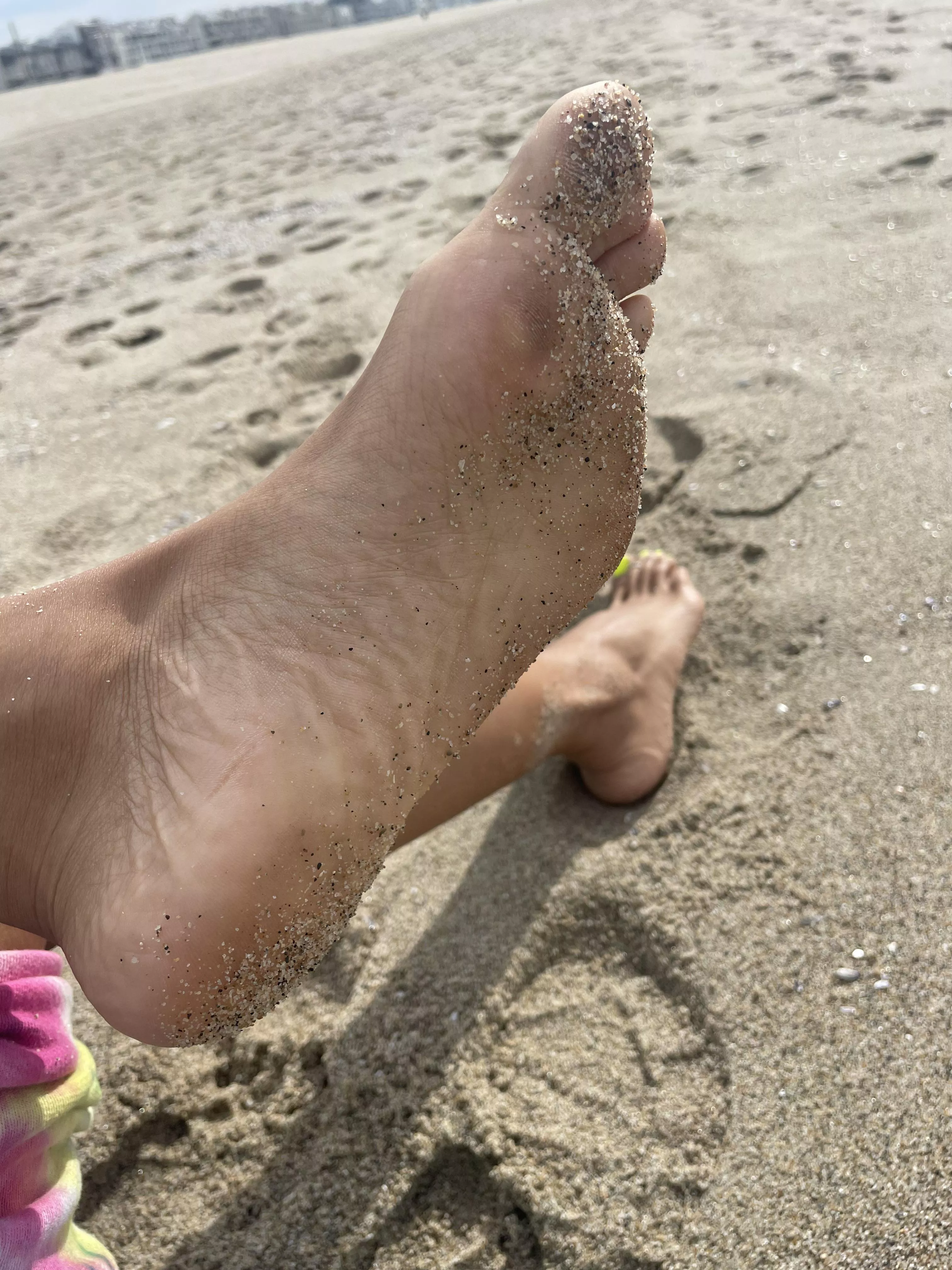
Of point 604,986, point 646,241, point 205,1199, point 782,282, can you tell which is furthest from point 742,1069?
point 782,282

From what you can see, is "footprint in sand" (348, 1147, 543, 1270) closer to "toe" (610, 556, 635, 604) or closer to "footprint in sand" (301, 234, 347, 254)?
"toe" (610, 556, 635, 604)

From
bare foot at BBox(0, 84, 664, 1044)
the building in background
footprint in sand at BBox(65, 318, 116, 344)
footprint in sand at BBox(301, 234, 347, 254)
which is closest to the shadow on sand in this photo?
bare foot at BBox(0, 84, 664, 1044)

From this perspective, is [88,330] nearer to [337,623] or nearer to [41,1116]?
[337,623]

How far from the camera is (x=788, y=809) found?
101cm

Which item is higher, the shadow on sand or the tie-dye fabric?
the tie-dye fabric

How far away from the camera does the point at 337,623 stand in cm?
74

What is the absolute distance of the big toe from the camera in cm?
80

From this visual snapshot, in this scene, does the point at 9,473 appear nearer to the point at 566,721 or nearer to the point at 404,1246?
the point at 566,721

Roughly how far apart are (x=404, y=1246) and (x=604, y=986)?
291 mm

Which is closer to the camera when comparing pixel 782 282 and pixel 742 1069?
pixel 742 1069

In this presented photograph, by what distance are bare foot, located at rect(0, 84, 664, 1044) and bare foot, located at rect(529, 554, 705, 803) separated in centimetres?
27

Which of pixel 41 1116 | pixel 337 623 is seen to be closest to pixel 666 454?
pixel 337 623

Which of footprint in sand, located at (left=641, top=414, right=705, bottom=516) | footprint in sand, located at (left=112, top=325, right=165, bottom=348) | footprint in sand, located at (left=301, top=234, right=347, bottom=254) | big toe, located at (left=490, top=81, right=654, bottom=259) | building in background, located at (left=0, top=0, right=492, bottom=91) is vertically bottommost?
footprint in sand, located at (left=641, top=414, right=705, bottom=516)

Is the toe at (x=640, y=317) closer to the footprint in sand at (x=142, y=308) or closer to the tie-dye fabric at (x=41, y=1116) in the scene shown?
the tie-dye fabric at (x=41, y=1116)
